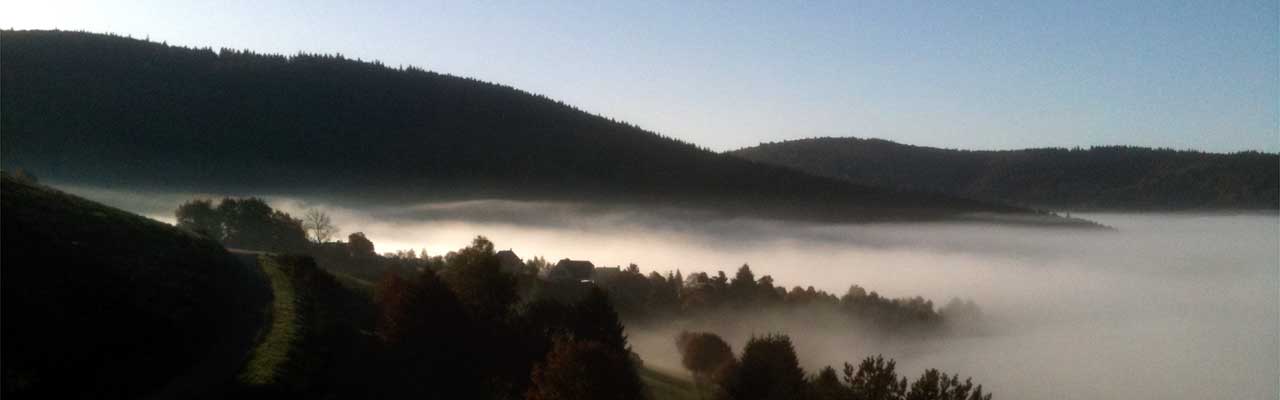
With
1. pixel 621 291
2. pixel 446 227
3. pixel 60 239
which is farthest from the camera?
pixel 621 291

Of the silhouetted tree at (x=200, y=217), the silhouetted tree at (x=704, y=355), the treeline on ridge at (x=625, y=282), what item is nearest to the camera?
the silhouetted tree at (x=200, y=217)

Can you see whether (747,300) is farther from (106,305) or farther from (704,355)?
(106,305)

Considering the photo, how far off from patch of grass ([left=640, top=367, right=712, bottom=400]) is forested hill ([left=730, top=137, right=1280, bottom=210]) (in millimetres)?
47345

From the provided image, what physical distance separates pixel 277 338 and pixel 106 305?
399 cm

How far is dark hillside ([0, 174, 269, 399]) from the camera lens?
14.2m

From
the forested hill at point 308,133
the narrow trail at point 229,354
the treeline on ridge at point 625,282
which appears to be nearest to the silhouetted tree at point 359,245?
the treeline on ridge at point 625,282

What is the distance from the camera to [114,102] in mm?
40344

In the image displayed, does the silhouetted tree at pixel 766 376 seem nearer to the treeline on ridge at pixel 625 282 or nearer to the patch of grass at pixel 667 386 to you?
the patch of grass at pixel 667 386

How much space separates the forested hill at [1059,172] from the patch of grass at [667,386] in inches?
1864

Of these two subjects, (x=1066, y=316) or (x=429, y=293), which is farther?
(x=1066, y=316)

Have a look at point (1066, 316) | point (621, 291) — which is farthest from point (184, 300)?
point (1066, 316)

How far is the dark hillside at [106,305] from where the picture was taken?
46.7ft

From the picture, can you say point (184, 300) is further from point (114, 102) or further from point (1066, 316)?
point (1066, 316)

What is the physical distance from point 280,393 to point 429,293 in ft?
39.2
